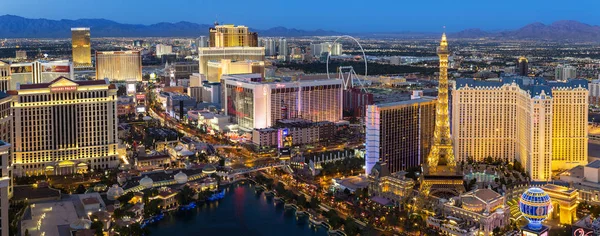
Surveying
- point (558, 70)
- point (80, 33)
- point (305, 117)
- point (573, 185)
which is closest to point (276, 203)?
point (573, 185)

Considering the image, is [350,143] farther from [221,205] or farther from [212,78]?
[212,78]

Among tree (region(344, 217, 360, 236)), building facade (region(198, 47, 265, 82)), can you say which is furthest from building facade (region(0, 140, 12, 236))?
building facade (region(198, 47, 265, 82))

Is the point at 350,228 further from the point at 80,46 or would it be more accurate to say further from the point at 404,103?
the point at 80,46

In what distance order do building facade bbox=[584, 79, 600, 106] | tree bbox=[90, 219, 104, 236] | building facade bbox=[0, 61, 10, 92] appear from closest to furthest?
1. tree bbox=[90, 219, 104, 236]
2. building facade bbox=[0, 61, 10, 92]
3. building facade bbox=[584, 79, 600, 106]

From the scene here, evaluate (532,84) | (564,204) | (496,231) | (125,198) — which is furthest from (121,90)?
(564,204)

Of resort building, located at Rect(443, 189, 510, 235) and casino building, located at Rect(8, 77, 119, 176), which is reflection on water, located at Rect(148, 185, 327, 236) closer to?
resort building, located at Rect(443, 189, 510, 235)

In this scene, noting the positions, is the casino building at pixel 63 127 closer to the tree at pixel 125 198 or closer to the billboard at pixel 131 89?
the tree at pixel 125 198
